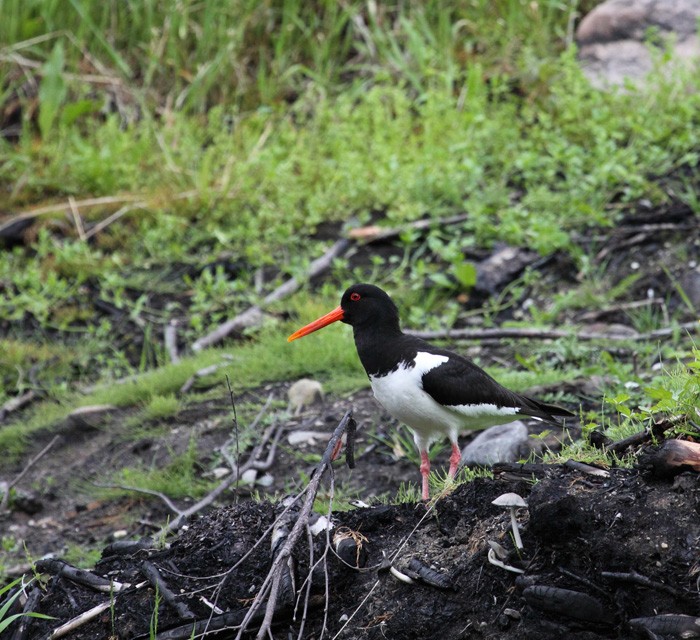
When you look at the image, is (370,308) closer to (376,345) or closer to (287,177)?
(376,345)

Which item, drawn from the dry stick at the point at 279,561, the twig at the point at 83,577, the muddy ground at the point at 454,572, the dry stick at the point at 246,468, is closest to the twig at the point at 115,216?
the dry stick at the point at 246,468

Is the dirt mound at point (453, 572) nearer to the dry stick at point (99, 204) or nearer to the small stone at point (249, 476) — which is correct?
the small stone at point (249, 476)

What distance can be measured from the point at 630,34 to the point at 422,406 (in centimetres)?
591

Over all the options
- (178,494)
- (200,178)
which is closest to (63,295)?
(200,178)

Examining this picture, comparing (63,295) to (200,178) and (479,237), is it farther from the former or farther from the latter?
(479,237)

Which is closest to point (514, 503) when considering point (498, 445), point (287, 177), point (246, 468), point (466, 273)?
point (498, 445)

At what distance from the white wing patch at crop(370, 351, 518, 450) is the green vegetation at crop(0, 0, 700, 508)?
0.98 m

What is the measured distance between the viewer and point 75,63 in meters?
9.26

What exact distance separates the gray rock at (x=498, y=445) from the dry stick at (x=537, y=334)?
3.77 feet

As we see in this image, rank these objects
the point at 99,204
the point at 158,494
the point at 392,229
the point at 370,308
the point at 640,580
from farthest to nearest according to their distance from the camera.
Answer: the point at 99,204
the point at 392,229
the point at 158,494
the point at 370,308
the point at 640,580

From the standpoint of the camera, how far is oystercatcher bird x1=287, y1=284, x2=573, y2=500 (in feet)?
14.0

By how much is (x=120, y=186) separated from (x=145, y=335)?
6.30 ft

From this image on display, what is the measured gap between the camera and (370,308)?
462cm

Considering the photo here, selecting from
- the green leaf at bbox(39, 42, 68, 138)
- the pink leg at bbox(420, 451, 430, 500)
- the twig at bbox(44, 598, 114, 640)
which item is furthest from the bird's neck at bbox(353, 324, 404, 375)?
the green leaf at bbox(39, 42, 68, 138)
